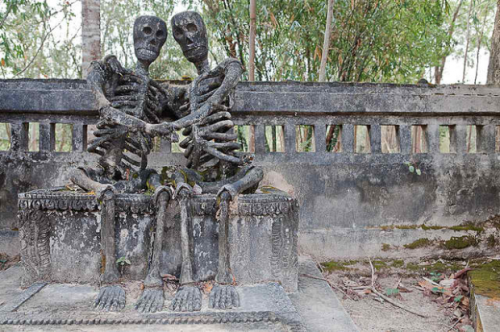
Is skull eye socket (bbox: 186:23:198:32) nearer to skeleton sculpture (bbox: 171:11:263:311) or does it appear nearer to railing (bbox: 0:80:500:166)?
skeleton sculpture (bbox: 171:11:263:311)

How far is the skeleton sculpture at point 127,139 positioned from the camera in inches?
116

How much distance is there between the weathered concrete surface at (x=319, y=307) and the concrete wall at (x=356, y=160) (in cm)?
83

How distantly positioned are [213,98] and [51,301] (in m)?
1.94

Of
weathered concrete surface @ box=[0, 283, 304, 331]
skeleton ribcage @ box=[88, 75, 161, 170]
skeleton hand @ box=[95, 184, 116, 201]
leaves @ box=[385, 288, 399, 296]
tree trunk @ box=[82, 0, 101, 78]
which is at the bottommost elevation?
leaves @ box=[385, 288, 399, 296]

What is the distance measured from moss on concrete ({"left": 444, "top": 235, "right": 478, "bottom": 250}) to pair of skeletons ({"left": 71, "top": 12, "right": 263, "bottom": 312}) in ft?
7.85

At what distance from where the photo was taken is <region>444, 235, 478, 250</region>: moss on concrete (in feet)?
14.4

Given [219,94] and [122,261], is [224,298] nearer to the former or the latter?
[122,261]

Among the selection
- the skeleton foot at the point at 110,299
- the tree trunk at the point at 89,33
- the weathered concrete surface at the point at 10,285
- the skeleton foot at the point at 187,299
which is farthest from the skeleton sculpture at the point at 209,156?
the tree trunk at the point at 89,33

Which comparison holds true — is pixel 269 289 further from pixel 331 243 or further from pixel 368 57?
pixel 368 57

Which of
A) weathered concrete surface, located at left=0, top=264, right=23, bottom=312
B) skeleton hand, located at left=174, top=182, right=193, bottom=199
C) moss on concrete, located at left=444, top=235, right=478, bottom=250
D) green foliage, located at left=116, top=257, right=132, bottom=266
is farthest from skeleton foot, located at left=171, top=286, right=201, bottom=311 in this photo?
moss on concrete, located at left=444, top=235, right=478, bottom=250

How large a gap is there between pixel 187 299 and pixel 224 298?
25 centimetres

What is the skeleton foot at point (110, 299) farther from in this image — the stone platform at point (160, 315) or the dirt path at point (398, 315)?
the dirt path at point (398, 315)

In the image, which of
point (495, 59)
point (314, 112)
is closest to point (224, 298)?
point (314, 112)

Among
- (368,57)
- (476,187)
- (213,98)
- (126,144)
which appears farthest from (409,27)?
(126,144)
